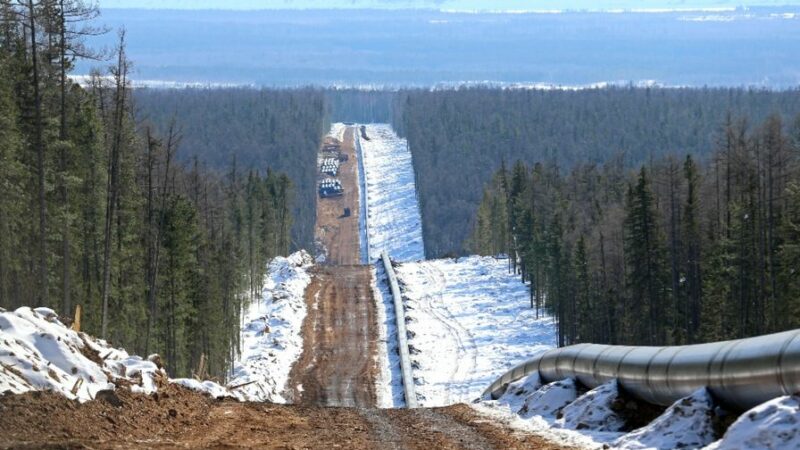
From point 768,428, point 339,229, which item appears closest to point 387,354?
point 768,428

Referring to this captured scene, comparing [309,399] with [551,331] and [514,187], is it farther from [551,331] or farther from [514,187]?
[514,187]

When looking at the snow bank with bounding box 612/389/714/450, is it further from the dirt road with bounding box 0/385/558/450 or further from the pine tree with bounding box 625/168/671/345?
the pine tree with bounding box 625/168/671/345

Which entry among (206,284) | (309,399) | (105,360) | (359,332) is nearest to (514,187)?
(359,332)

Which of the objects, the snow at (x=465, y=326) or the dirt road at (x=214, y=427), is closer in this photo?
the dirt road at (x=214, y=427)

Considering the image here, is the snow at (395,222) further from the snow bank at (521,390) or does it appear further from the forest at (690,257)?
the snow bank at (521,390)

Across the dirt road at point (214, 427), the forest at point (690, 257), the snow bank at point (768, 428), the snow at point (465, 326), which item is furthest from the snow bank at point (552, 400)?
the snow at point (465, 326)

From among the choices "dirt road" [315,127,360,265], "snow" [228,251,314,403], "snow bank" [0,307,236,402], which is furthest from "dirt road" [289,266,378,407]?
"dirt road" [315,127,360,265]
